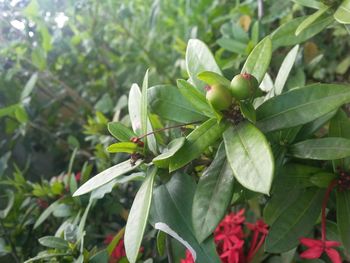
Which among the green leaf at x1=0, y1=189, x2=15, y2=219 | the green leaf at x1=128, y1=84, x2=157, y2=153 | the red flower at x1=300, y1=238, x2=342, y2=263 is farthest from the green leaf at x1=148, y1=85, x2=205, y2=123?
the green leaf at x1=0, y1=189, x2=15, y2=219

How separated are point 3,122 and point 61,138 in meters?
0.22

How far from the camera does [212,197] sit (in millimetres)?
457

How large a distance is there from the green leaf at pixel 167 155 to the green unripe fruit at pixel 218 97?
6 cm

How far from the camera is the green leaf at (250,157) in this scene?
36 cm

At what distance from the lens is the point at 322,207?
0.52 metres

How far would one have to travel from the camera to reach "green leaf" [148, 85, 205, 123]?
1.67 feet

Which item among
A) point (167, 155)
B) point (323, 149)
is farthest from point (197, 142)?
point (323, 149)

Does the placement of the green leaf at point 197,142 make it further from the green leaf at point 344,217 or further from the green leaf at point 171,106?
the green leaf at point 344,217

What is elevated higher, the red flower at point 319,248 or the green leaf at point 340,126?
the green leaf at point 340,126

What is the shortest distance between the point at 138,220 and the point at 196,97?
0.55ft

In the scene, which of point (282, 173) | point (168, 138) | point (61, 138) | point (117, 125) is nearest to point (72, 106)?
point (61, 138)

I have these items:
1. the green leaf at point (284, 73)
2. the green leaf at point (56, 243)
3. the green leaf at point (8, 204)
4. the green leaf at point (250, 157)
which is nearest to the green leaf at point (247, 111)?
the green leaf at point (250, 157)

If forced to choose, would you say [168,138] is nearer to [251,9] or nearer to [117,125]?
Result: [117,125]

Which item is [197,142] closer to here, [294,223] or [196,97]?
[196,97]
